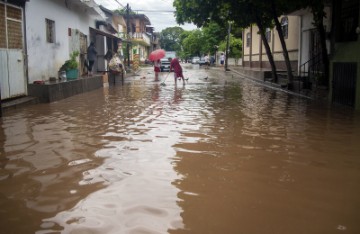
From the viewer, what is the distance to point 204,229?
359 centimetres

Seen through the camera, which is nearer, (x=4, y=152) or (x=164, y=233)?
(x=164, y=233)

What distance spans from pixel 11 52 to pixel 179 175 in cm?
870

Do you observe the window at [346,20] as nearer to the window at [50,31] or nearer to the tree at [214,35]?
the window at [50,31]

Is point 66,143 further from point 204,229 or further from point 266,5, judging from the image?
point 266,5

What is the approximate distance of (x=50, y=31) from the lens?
16.0 metres

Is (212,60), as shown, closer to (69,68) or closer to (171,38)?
(69,68)

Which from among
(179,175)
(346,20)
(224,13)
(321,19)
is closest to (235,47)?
(224,13)

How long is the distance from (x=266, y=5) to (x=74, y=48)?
9160mm

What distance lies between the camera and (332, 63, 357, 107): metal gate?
464 inches

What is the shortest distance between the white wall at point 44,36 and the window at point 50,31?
14 cm

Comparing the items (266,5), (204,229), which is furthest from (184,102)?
(204,229)

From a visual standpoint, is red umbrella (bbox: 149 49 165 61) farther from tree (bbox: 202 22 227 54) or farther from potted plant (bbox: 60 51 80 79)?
tree (bbox: 202 22 227 54)

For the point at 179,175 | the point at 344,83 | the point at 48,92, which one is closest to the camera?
the point at 179,175

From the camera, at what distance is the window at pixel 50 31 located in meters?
15.5
